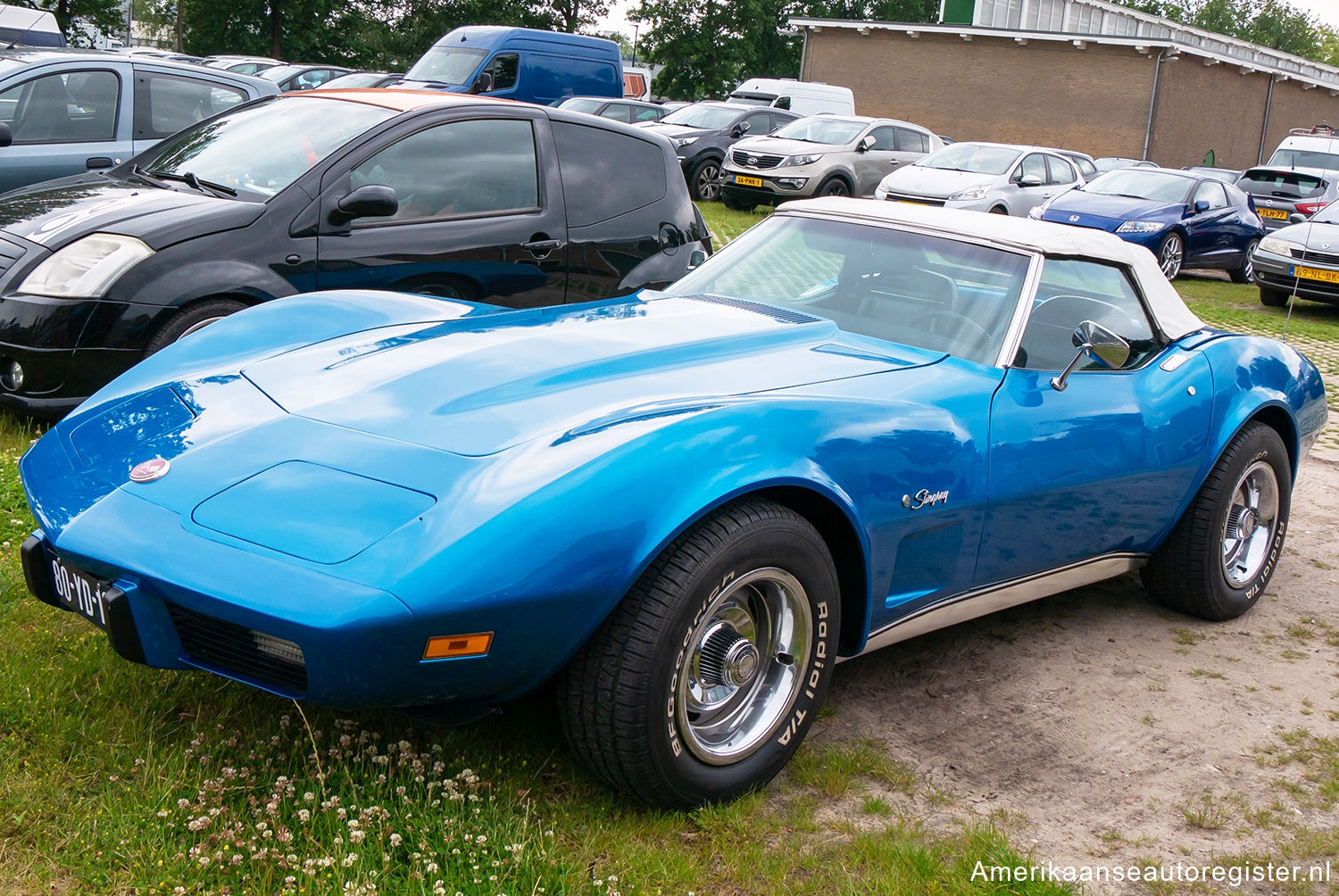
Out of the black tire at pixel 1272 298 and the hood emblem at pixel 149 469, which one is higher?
the hood emblem at pixel 149 469

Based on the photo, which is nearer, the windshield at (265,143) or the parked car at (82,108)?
the windshield at (265,143)

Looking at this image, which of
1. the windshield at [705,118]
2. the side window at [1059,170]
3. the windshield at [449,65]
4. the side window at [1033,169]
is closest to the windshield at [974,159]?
the side window at [1033,169]

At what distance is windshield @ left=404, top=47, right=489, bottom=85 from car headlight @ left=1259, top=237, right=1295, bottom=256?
445 inches

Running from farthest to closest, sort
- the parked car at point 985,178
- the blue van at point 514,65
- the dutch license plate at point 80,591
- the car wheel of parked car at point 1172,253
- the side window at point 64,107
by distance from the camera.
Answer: the blue van at point 514,65 < the parked car at point 985,178 < the car wheel of parked car at point 1172,253 < the side window at point 64,107 < the dutch license plate at point 80,591

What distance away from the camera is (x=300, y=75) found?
2372 cm

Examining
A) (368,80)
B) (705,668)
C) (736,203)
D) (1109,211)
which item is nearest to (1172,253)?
(1109,211)

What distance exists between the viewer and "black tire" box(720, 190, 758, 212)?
61.3ft

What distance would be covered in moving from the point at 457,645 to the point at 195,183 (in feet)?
13.6

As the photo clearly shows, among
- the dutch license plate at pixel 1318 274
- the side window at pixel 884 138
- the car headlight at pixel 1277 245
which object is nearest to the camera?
the dutch license plate at pixel 1318 274

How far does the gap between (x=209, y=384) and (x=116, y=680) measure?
804 mm

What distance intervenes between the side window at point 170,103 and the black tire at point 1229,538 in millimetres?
6559

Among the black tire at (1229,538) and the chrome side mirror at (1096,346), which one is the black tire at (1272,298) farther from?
the chrome side mirror at (1096,346)

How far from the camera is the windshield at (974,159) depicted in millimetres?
18047

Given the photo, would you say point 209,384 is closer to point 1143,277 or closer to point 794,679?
point 794,679
